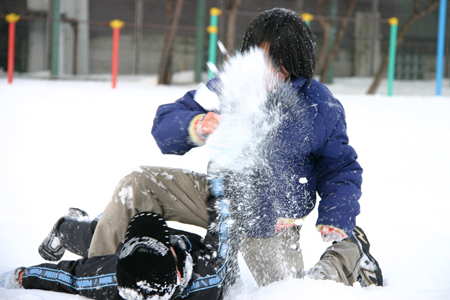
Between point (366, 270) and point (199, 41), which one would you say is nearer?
point (366, 270)

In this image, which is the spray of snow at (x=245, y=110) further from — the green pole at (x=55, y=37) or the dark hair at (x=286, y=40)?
the green pole at (x=55, y=37)

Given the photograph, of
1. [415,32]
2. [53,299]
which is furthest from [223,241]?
→ [415,32]

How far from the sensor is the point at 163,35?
32.7 feet

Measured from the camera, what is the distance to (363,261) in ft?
5.96

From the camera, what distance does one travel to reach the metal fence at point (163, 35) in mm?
8703

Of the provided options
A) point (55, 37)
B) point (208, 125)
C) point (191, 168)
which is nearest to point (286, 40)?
point (208, 125)

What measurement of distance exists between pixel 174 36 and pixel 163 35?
703 millimetres

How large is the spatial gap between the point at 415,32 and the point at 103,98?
361 inches

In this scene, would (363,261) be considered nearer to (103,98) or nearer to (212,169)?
(212,169)

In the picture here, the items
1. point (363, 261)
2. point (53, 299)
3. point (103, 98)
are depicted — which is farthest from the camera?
point (103, 98)

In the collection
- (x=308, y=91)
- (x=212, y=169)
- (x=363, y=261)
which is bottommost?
(x=363, y=261)

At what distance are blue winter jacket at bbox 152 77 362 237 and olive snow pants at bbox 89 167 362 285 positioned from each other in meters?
0.08

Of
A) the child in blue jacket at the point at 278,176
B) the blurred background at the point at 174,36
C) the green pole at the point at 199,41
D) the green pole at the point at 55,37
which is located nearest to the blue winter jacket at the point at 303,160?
the child in blue jacket at the point at 278,176

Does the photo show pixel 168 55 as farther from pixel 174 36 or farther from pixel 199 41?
pixel 199 41
